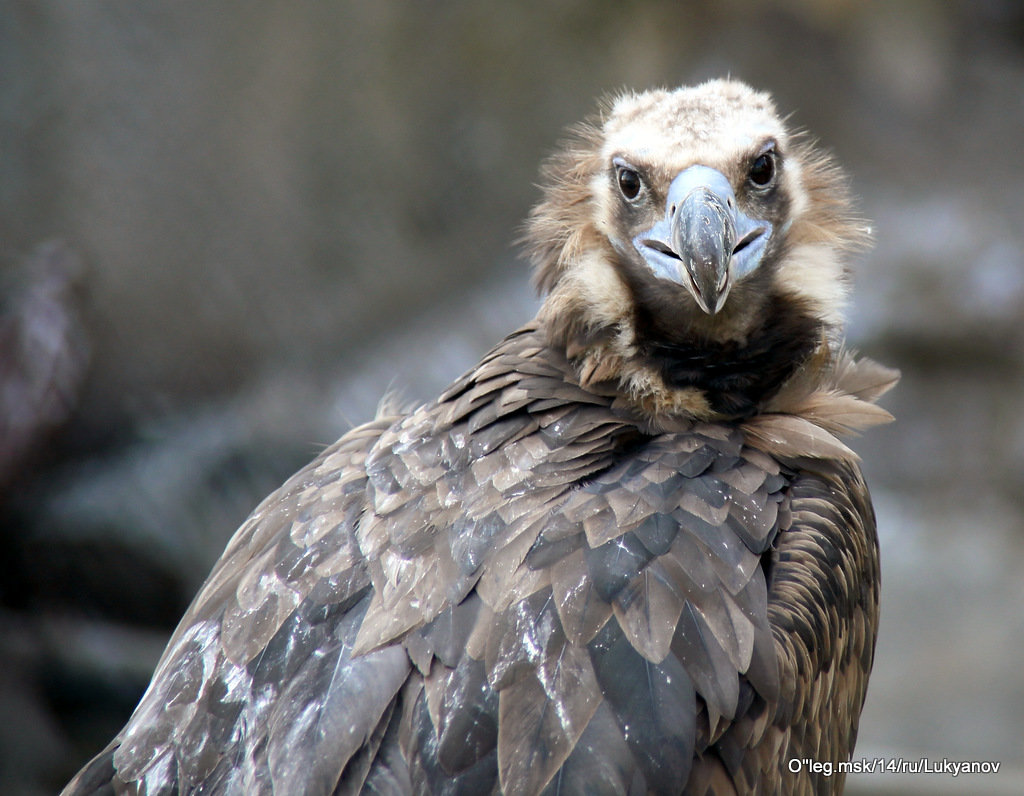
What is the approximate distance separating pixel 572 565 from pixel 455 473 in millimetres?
393

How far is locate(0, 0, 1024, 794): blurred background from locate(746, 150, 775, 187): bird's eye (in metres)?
3.54

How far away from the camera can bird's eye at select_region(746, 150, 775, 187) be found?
2.92 m

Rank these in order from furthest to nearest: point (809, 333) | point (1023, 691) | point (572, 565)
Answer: point (1023, 691)
point (809, 333)
point (572, 565)

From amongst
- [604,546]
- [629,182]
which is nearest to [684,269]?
[629,182]

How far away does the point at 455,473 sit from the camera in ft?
8.57

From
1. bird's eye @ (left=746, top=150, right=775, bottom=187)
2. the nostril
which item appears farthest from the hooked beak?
bird's eye @ (left=746, top=150, right=775, bottom=187)

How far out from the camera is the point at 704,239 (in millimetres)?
2604

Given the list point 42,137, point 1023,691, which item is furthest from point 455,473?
point 42,137

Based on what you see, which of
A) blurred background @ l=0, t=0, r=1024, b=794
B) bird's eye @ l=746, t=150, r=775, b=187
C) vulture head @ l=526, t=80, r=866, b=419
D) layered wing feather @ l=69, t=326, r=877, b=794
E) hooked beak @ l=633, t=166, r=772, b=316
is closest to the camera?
layered wing feather @ l=69, t=326, r=877, b=794

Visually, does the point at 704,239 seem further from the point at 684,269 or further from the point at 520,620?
the point at 520,620

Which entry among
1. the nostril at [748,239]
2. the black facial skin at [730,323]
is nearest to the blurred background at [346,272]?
the black facial skin at [730,323]

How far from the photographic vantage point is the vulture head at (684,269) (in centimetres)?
280

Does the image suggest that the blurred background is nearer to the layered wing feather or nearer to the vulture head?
the vulture head

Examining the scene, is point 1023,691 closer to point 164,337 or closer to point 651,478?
point 651,478
